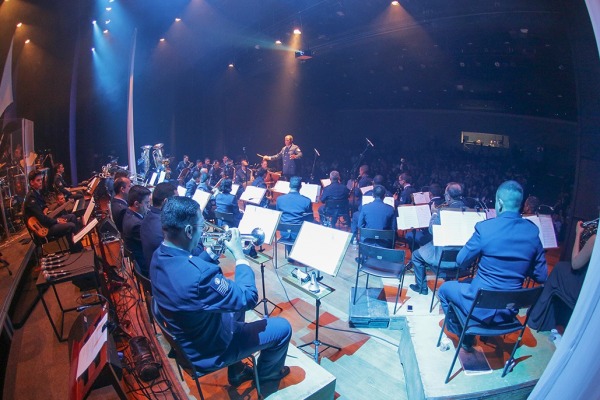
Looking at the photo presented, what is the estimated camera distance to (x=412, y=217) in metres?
4.77

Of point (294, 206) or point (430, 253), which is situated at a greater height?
point (294, 206)

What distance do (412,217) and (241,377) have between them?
332cm

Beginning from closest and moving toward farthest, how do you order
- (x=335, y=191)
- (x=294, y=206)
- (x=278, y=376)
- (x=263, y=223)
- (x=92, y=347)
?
(x=92, y=347), (x=278, y=376), (x=263, y=223), (x=294, y=206), (x=335, y=191)

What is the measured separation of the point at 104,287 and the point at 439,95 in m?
15.1

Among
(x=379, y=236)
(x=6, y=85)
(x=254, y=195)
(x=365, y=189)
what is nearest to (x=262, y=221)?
(x=379, y=236)

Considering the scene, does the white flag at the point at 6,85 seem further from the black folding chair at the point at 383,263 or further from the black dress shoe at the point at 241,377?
the black folding chair at the point at 383,263

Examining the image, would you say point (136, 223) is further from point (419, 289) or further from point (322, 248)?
point (419, 289)

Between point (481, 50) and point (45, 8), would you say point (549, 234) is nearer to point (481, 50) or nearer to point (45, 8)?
point (481, 50)

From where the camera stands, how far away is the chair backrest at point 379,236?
4.33 metres

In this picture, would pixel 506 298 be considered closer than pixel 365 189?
Yes

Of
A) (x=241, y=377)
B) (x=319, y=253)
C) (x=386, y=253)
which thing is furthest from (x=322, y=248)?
(x=241, y=377)

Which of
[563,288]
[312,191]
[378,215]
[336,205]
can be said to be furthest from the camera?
[312,191]

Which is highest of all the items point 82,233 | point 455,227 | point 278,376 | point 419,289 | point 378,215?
point 455,227

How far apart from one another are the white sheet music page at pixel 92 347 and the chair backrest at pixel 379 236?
3279 millimetres
